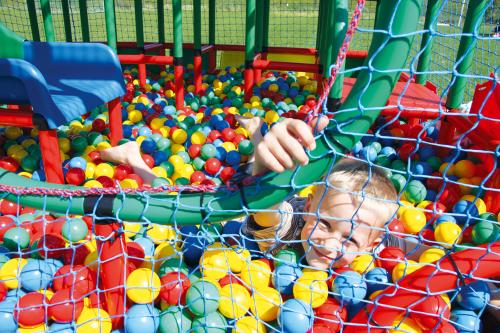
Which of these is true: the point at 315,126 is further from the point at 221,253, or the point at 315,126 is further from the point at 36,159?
the point at 36,159

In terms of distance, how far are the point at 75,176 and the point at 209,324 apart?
119 centimetres

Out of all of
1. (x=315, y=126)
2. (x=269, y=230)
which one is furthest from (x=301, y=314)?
(x=315, y=126)

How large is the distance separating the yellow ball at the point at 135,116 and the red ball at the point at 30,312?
6.37ft

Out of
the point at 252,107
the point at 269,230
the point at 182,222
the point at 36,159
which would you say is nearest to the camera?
the point at 182,222

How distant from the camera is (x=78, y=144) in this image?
8.54 ft

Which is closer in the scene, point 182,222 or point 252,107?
point 182,222

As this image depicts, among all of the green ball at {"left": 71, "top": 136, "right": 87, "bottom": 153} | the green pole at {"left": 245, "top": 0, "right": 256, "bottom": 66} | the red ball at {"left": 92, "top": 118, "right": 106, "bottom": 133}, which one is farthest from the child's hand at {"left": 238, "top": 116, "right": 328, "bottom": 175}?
the green pole at {"left": 245, "top": 0, "right": 256, "bottom": 66}

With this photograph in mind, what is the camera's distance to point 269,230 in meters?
1.47

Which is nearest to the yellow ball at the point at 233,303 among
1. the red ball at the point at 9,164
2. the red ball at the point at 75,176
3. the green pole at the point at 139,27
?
the red ball at the point at 75,176

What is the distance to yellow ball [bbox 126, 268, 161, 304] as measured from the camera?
1304mm

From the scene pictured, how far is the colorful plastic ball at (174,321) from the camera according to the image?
1299 millimetres

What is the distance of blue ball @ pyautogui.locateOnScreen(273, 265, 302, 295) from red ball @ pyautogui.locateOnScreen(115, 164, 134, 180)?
1165mm

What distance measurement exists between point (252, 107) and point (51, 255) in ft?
7.09

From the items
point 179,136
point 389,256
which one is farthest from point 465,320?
point 179,136
